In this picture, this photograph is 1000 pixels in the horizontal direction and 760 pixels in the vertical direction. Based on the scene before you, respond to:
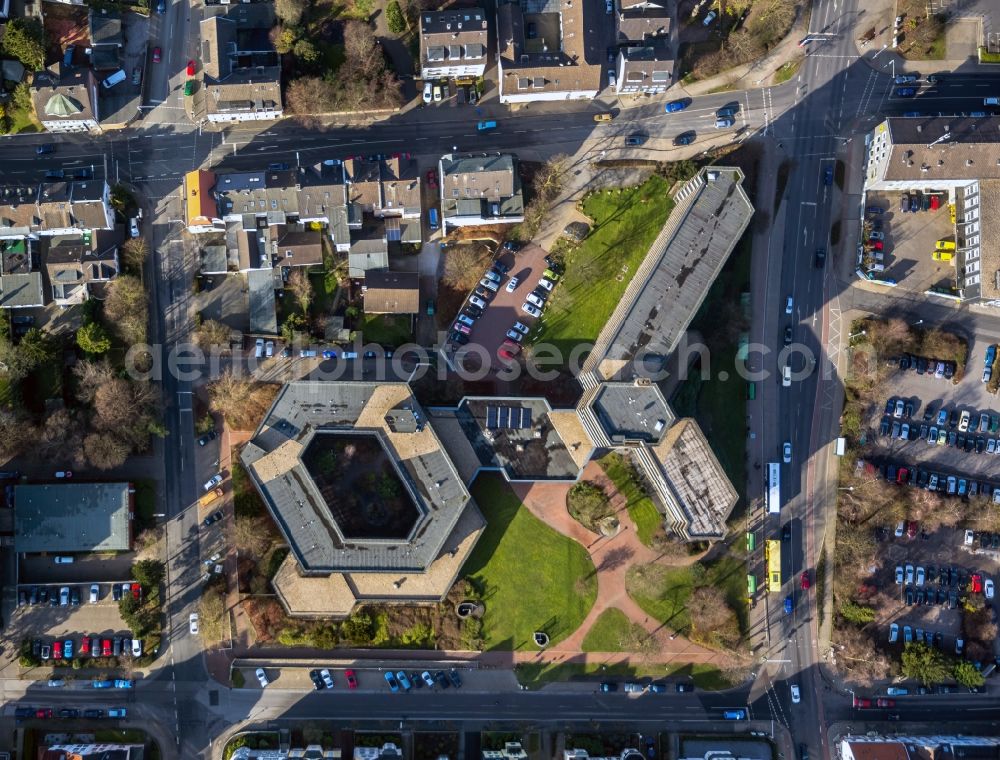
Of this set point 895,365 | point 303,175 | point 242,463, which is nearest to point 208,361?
point 242,463

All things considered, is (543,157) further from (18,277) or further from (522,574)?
(18,277)

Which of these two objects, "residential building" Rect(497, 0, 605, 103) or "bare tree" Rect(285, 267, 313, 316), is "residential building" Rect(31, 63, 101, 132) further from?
"residential building" Rect(497, 0, 605, 103)

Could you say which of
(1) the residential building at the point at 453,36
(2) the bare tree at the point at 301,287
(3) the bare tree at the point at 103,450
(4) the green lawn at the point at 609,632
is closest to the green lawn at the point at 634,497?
(4) the green lawn at the point at 609,632

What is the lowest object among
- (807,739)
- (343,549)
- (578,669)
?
(807,739)

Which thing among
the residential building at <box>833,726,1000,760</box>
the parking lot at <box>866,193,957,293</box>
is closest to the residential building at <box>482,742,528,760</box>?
the residential building at <box>833,726,1000,760</box>

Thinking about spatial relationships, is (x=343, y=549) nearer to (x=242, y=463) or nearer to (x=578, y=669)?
(x=242, y=463)

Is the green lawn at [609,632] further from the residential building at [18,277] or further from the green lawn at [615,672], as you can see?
the residential building at [18,277]
